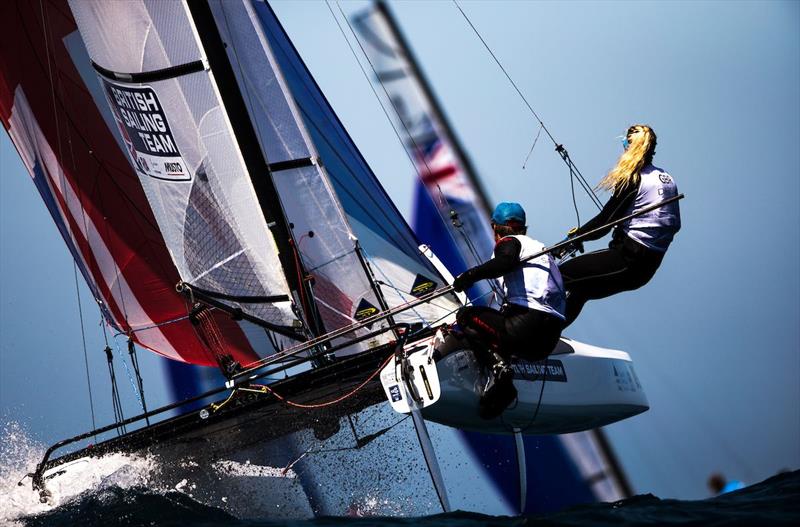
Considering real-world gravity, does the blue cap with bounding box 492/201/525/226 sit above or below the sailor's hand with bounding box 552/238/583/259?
above

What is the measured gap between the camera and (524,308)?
4352 mm

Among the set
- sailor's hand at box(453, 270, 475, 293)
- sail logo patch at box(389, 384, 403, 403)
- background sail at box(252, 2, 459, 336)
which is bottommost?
sail logo patch at box(389, 384, 403, 403)

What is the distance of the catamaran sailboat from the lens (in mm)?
4758

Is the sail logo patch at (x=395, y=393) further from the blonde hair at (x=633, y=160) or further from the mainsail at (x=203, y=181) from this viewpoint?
the blonde hair at (x=633, y=160)

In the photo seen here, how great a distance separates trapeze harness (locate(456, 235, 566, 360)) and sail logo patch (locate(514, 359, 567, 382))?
14.8 inches

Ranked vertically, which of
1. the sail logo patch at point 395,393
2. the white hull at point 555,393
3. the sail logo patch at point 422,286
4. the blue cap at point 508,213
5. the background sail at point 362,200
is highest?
the background sail at point 362,200

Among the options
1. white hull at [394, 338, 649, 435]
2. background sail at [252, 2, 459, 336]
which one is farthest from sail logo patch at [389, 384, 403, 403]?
background sail at [252, 2, 459, 336]

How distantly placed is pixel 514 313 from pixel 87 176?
323 cm

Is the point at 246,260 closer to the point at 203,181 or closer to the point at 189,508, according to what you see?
the point at 203,181

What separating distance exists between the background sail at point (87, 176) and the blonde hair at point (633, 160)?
8.14 ft

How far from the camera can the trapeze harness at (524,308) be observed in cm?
433

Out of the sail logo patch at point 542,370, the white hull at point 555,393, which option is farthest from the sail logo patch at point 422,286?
the sail logo patch at point 542,370

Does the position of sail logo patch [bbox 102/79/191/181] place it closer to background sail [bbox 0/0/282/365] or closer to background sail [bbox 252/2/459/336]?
background sail [bbox 0/0/282/365]

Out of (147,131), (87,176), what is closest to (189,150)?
(147,131)
